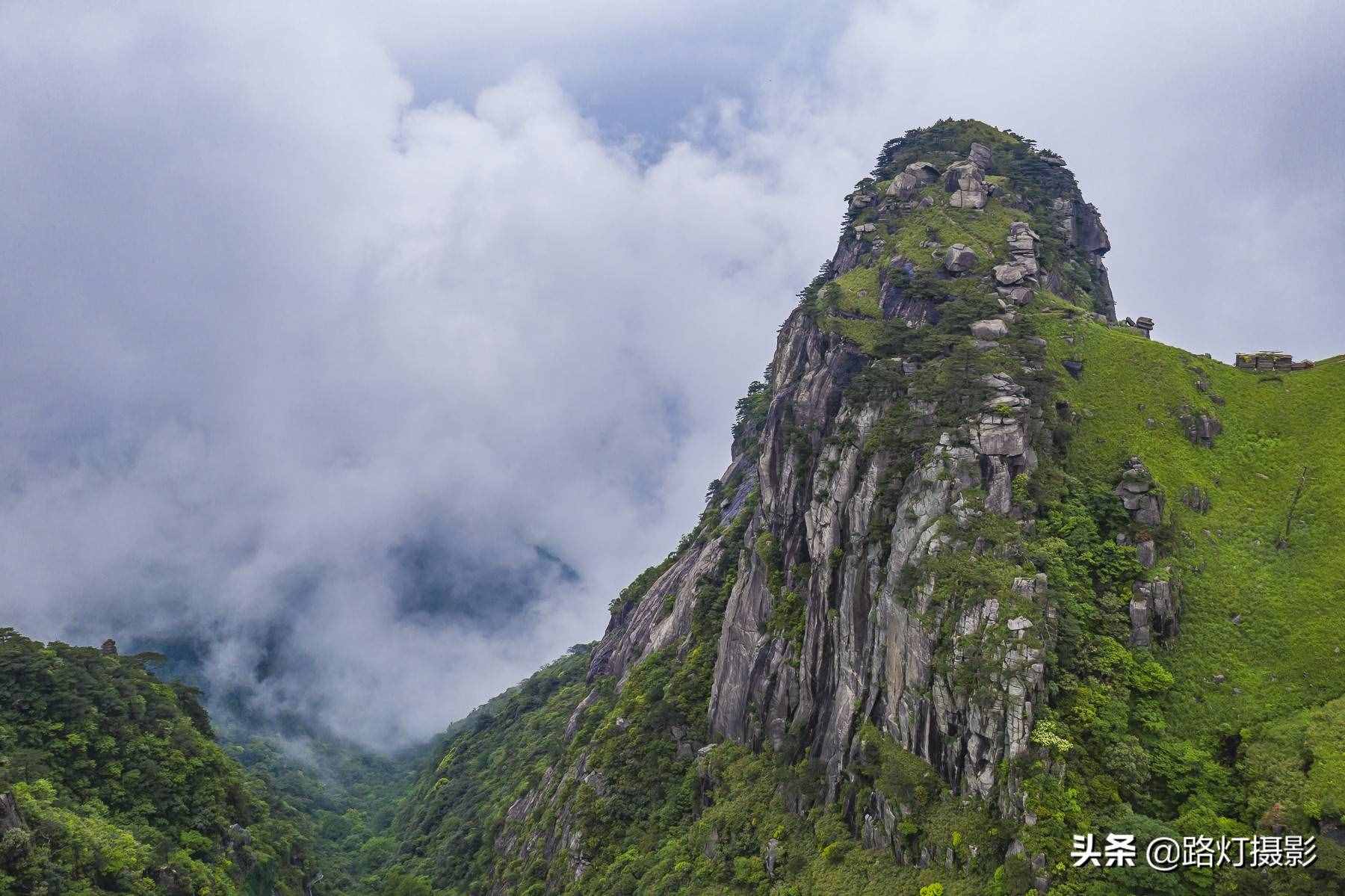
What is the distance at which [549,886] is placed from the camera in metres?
101

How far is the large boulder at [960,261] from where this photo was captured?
97438 millimetres

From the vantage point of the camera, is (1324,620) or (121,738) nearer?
(1324,620)

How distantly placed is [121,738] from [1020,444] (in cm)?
9511

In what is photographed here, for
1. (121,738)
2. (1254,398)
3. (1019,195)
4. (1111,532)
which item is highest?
(1019,195)

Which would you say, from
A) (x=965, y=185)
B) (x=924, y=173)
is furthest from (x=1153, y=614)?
(x=924, y=173)

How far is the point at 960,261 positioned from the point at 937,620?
51.9 m

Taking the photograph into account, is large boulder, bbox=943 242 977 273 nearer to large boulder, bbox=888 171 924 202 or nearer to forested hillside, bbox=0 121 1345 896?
forested hillside, bbox=0 121 1345 896

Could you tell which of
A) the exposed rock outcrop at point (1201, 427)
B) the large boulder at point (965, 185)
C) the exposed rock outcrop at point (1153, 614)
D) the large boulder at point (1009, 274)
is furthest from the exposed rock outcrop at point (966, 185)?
the exposed rock outcrop at point (1153, 614)

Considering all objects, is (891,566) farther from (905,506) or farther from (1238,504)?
(1238,504)

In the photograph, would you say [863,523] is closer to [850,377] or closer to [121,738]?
[850,377]

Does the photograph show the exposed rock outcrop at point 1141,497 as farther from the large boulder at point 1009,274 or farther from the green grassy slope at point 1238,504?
the large boulder at point 1009,274

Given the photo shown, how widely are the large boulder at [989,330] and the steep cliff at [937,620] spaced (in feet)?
0.98

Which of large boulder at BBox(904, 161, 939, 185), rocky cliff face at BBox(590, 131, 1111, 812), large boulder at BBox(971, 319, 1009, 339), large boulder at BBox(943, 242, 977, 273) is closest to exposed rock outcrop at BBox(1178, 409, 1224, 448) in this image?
rocky cliff face at BBox(590, 131, 1111, 812)

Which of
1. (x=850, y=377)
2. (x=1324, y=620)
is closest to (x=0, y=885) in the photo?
(x=850, y=377)
